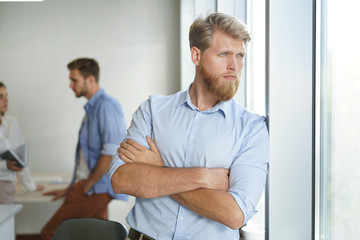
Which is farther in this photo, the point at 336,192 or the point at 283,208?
the point at 283,208

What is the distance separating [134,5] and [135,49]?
551 mm

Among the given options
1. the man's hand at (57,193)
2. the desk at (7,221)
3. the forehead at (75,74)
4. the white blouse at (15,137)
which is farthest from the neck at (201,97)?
the white blouse at (15,137)

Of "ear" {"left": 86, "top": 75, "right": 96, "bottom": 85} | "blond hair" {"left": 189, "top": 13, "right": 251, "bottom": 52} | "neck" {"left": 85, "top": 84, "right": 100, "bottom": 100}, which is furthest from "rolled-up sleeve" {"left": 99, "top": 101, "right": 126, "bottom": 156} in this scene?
"blond hair" {"left": 189, "top": 13, "right": 251, "bottom": 52}

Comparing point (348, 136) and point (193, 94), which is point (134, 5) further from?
point (348, 136)

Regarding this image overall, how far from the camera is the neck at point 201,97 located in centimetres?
163

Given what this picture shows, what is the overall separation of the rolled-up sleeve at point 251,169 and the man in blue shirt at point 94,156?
2.11 m

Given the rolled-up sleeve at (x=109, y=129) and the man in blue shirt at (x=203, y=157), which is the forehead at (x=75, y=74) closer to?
the rolled-up sleeve at (x=109, y=129)

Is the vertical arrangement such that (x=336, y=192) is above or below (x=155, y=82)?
below

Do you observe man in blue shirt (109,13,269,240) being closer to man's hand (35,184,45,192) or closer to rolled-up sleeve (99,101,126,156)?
rolled-up sleeve (99,101,126,156)

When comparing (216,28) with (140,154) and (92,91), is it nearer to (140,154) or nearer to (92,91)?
(140,154)

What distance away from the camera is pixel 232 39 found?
1536 mm

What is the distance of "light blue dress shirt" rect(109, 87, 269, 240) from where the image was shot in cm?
147

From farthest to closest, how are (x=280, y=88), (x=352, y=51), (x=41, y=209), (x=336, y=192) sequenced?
(x=41, y=209) < (x=280, y=88) < (x=336, y=192) < (x=352, y=51)

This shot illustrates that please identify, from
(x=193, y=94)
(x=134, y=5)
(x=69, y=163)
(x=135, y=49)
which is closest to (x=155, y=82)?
(x=135, y=49)
